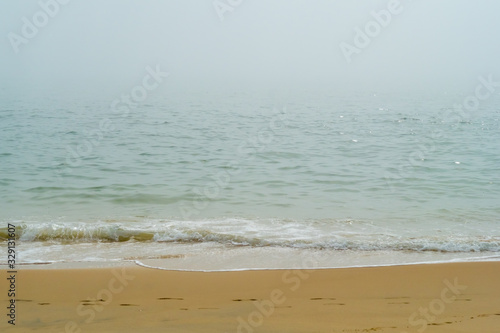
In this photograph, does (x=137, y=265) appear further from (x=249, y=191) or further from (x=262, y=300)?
(x=249, y=191)

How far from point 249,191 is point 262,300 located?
18.2 ft

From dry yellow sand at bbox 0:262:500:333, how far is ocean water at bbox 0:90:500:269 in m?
0.73

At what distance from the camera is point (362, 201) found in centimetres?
988

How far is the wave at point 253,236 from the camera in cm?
732

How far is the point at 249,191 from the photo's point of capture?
10.6 metres

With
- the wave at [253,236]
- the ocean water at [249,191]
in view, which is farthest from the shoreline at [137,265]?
the wave at [253,236]

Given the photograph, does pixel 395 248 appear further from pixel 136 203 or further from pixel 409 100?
pixel 409 100

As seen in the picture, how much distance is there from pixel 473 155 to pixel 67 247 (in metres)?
11.3

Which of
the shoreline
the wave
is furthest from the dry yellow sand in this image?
the wave

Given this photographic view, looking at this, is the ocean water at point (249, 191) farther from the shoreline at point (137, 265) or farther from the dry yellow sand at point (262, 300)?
the dry yellow sand at point (262, 300)

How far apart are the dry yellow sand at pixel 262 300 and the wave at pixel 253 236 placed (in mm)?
1145

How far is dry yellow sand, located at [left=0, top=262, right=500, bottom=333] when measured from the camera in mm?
4553

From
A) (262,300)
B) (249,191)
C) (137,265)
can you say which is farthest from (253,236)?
(249,191)

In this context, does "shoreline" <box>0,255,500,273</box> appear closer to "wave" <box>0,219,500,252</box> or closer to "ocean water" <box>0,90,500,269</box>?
"ocean water" <box>0,90,500,269</box>
